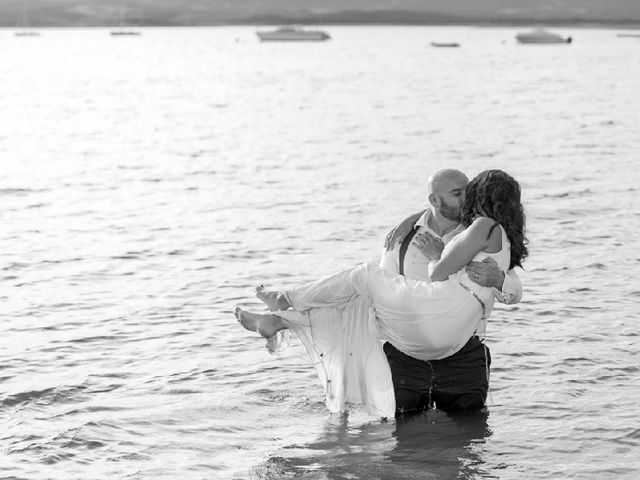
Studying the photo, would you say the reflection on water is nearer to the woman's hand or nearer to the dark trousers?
the dark trousers

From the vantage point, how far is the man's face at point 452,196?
8562 mm

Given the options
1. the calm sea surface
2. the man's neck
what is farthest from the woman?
the calm sea surface

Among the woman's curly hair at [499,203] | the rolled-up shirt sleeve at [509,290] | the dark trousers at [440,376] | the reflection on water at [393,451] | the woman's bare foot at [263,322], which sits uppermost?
the woman's curly hair at [499,203]

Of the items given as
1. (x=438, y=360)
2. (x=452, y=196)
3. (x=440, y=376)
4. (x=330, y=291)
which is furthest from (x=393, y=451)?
(x=452, y=196)

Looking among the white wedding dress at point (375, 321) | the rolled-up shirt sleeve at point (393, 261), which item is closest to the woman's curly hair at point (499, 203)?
the white wedding dress at point (375, 321)

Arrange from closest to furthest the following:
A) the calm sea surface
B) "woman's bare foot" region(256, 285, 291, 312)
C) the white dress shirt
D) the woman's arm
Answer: the woman's arm, "woman's bare foot" region(256, 285, 291, 312), the white dress shirt, the calm sea surface

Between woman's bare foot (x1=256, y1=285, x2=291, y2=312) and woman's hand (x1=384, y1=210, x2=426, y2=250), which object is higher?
woman's hand (x1=384, y1=210, x2=426, y2=250)

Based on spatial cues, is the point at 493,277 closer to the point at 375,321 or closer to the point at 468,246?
the point at 468,246

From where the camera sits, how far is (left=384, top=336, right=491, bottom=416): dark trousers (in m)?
8.72

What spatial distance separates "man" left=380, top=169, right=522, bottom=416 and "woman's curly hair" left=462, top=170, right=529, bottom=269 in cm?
24

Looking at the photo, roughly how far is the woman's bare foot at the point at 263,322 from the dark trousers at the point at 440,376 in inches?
34.9

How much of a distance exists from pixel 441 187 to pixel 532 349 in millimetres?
4136

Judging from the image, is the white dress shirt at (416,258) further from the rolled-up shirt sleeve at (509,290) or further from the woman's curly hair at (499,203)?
the woman's curly hair at (499,203)

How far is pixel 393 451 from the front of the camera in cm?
898
